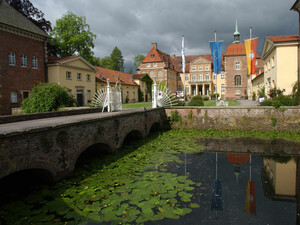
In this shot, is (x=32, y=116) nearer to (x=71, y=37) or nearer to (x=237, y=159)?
(x=237, y=159)

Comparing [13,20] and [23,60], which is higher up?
[13,20]

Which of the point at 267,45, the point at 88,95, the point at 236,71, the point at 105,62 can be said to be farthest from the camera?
the point at 105,62

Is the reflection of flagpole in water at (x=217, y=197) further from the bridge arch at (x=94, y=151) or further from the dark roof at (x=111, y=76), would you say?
the dark roof at (x=111, y=76)

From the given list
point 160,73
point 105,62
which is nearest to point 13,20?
point 160,73

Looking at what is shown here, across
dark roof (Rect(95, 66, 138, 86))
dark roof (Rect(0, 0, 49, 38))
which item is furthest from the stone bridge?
dark roof (Rect(95, 66, 138, 86))

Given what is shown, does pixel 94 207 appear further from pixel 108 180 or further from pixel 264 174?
pixel 264 174

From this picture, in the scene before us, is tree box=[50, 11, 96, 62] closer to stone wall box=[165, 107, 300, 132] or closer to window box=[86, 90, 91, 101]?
window box=[86, 90, 91, 101]

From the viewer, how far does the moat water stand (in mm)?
4797

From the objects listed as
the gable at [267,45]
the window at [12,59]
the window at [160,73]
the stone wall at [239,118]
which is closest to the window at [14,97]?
the window at [12,59]

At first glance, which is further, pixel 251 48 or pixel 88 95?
pixel 88 95

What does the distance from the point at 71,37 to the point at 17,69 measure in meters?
14.4

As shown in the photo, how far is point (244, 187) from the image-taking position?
6500mm

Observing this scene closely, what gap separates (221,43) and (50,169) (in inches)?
642

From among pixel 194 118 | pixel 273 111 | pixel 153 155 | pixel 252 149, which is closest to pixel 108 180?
pixel 153 155
